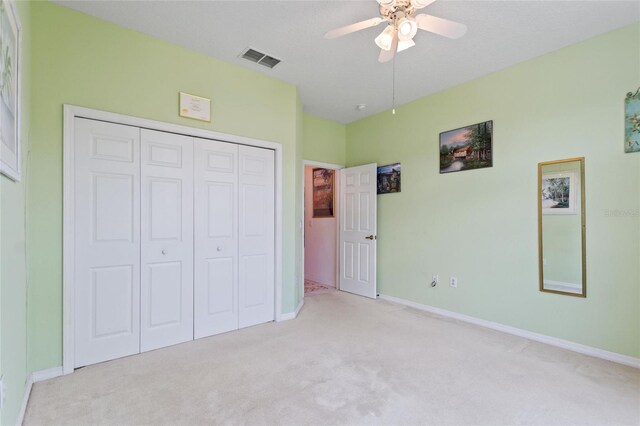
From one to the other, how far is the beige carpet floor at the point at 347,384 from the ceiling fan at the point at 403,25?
2260 millimetres

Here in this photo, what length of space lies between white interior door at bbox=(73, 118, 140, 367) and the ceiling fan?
189cm

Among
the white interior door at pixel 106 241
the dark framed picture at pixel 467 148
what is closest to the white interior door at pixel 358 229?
the dark framed picture at pixel 467 148

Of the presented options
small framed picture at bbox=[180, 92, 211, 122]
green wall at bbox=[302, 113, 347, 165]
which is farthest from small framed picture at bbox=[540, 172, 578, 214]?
small framed picture at bbox=[180, 92, 211, 122]

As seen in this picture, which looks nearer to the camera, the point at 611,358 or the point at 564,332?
the point at 611,358

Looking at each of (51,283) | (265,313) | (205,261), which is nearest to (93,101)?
(51,283)

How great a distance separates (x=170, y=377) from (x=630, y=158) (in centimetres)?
386

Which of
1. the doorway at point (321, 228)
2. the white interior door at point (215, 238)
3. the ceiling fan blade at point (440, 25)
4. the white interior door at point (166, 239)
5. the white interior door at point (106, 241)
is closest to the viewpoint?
the ceiling fan blade at point (440, 25)

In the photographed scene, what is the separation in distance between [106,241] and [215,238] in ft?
2.88

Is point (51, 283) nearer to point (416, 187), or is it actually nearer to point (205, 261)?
point (205, 261)

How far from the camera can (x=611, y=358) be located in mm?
2459

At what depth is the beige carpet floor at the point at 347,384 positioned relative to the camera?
177 cm

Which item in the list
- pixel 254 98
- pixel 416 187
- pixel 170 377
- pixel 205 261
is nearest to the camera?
pixel 170 377

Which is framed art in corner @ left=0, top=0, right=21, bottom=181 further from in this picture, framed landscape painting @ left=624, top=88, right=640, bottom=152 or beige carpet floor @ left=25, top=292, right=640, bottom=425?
framed landscape painting @ left=624, top=88, right=640, bottom=152

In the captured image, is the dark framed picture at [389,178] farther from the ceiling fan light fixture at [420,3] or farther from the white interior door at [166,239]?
the white interior door at [166,239]
